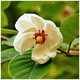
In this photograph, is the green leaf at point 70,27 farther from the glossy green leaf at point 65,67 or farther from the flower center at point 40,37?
the glossy green leaf at point 65,67

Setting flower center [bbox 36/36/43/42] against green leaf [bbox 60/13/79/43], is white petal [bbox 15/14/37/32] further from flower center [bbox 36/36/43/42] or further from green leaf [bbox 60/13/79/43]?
green leaf [bbox 60/13/79/43]

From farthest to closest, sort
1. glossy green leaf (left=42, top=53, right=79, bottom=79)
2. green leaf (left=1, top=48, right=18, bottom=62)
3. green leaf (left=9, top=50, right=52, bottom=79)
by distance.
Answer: glossy green leaf (left=42, top=53, right=79, bottom=79) < green leaf (left=1, top=48, right=18, bottom=62) < green leaf (left=9, top=50, right=52, bottom=79)

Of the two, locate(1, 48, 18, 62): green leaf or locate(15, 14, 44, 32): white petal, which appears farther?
locate(1, 48, 18, 62): green leaf

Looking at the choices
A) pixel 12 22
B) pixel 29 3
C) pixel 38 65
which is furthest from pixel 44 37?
pixel 12 22

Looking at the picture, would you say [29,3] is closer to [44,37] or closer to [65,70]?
[65,70]

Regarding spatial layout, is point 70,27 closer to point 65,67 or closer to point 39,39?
point 39,39

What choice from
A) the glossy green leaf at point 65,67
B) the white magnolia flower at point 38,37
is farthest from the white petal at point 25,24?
the glossy green leaf at point 65,67

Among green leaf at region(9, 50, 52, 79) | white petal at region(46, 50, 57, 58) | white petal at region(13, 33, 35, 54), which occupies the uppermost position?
white petal at region(13, 33, 35, 54)

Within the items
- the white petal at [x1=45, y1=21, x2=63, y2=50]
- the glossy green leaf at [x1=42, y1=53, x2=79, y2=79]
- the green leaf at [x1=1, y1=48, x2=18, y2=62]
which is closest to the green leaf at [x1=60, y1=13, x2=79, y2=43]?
the white petal at [x1=45, y1=21, x2=63, y2=50]
